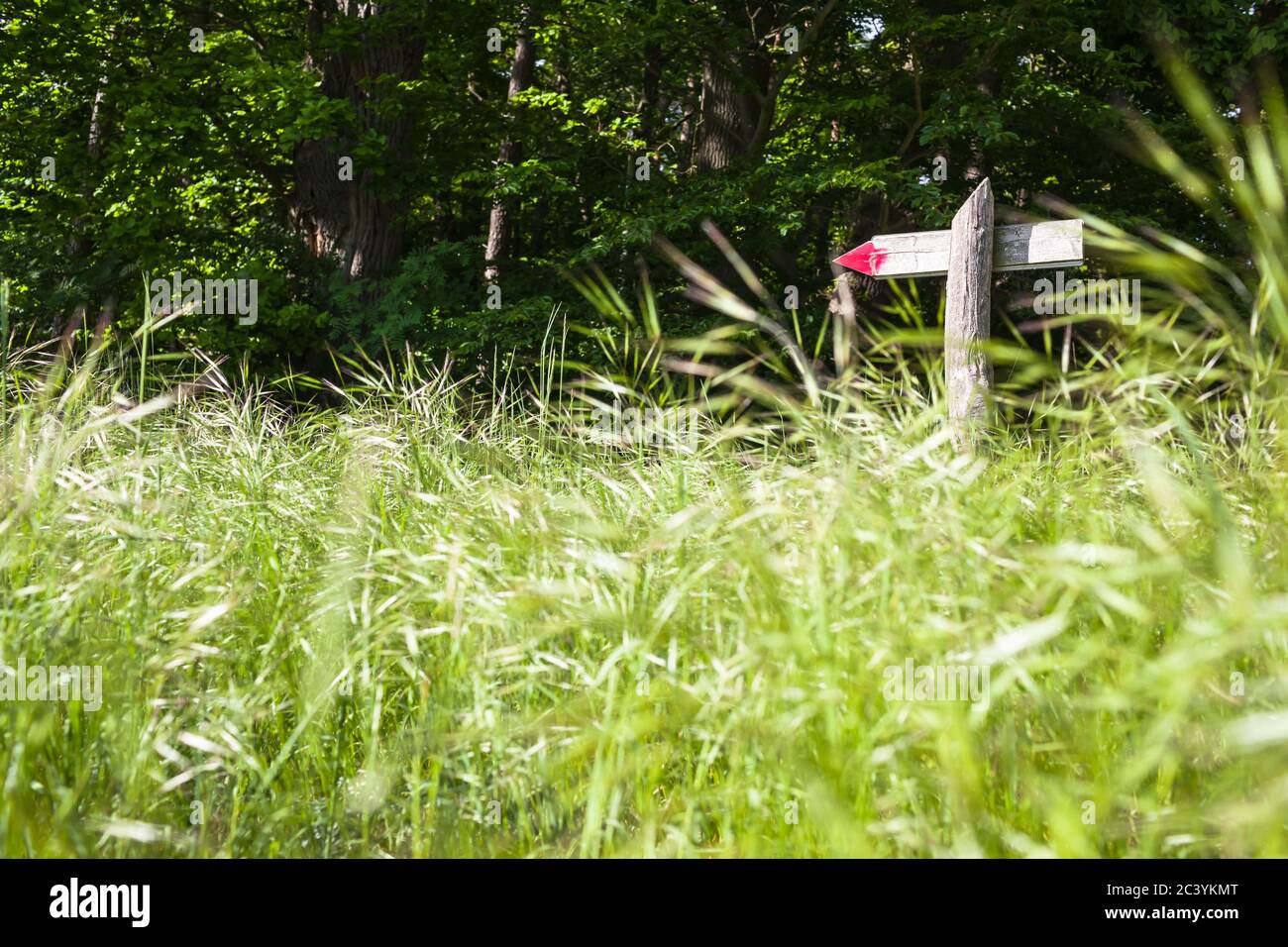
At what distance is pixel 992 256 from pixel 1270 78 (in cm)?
712

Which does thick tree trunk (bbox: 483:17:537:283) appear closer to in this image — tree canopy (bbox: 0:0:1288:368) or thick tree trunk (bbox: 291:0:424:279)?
tree canopy (bbox: 0:0:1288:368)

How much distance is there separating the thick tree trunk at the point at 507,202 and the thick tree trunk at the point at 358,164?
1.07 metres

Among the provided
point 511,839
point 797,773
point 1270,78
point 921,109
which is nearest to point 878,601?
point 797,773

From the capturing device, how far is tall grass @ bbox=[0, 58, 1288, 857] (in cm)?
194

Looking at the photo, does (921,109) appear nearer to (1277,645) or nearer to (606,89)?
(606,89)

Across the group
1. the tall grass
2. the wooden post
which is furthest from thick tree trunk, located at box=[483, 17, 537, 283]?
the tall grass

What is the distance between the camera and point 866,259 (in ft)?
17.4

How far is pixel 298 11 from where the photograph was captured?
1275 centimetres

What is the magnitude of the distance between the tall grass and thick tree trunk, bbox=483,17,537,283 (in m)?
9.55

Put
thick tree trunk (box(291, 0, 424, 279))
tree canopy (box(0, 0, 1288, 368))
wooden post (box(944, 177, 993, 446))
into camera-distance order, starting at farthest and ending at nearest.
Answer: thick tree trunk (box(291, 0, 424, 279)) < tree canopy (box(0, 0, 1288, 368)) < wooden post (box(944, 177, 993, 446))

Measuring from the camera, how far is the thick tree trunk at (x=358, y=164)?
11664 millimetres

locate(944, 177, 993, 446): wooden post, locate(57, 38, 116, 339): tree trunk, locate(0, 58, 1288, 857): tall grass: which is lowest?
locate(0, 58, 1288, 857): tall grass

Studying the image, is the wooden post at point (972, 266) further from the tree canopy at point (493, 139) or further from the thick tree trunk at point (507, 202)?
the thick tree trunk at point (507, 202)

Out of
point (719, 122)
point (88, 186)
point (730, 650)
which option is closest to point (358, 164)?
point (88, 186)
